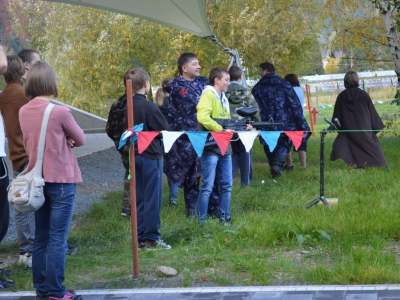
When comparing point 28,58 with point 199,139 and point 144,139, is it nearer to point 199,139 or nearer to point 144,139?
point 144,139

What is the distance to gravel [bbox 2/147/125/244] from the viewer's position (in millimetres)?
9645

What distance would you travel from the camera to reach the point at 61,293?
5.22 meters

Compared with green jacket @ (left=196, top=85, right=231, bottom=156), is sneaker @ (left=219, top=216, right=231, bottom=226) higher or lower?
lower

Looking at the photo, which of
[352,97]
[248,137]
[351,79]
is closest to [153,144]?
[248,137]

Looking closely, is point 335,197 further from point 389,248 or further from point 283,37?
point 283,37

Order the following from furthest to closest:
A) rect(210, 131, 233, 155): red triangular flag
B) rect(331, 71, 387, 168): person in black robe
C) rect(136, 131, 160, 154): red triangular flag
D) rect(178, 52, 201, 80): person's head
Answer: rect(331, 71, 387, 168): person in black robe, rect(178, 52, 201, 80): person's head, rect(210, 131, 233, 155): red triangular flag, rect(136, 131, 160, 154): red triangular flag

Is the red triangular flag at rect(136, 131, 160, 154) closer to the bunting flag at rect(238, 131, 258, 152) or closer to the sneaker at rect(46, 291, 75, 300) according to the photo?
the bunting flag at rect(238, 131, 258, 152)

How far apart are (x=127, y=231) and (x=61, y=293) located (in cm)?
236

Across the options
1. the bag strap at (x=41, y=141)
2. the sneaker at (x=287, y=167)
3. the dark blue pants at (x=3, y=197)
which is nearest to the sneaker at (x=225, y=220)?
the dark blue pants at (x=3, y=197)

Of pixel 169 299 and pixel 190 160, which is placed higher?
pixel 190 160

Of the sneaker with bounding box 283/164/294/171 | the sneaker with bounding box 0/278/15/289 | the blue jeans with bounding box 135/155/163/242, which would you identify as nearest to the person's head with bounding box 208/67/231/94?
the blue jeans with bounding box 135/155/163/242

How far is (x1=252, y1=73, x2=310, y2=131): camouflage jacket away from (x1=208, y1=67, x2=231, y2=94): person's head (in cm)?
384

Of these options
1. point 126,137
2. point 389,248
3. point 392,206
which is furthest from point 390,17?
point 126,137

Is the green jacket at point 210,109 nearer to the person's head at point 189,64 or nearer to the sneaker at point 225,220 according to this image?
Answer: the person's head at point 189,64
